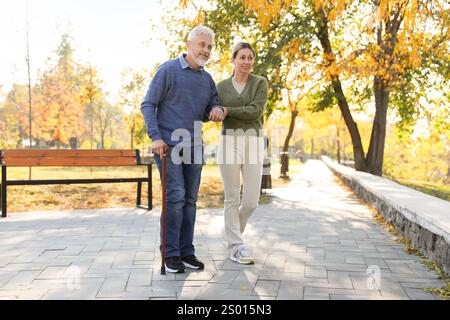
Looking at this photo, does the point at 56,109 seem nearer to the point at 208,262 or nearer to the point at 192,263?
the point at 208,262

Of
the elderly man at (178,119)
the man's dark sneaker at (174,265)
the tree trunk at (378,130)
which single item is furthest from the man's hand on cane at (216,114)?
the tree trunk at (378,130)

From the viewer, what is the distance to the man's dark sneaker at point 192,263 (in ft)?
13.1

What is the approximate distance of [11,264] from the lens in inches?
164

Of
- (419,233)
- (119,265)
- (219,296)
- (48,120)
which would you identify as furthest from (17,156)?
(48,120)

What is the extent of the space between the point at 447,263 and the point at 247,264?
1.62m

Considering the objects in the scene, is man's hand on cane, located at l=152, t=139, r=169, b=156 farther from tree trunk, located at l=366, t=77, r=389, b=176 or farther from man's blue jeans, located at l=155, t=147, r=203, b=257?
tree trunk, located at l=366, t=77, r=389, b=176

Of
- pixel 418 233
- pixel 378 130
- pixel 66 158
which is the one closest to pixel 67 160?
pixel 66 158

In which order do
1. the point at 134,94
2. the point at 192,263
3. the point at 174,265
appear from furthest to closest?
the point at 134,94, the point at 192,263, the point at 174,265

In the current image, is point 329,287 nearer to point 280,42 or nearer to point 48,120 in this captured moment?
point 280,42

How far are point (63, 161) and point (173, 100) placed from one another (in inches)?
167

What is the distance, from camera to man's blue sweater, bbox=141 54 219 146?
3783mm

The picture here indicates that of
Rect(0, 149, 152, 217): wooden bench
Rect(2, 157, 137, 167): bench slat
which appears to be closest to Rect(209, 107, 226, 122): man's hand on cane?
Rect(0, 149, 152, 217): wooden bench

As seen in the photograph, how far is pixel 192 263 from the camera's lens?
158 inches

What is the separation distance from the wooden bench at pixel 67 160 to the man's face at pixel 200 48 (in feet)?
12.4
